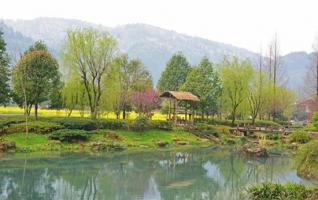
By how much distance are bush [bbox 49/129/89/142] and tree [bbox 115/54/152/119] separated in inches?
535

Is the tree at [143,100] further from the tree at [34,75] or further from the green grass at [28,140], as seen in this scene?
the green grass at [28,140]

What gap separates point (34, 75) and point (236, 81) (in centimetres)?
2617

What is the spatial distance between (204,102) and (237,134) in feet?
19.8

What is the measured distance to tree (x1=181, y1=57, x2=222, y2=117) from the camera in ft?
165

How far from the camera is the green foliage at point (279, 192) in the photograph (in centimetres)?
1468

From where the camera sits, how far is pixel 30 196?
1714 centimetres

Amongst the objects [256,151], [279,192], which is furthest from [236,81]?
[279,192]

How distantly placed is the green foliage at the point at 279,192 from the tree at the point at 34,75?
1002 inches

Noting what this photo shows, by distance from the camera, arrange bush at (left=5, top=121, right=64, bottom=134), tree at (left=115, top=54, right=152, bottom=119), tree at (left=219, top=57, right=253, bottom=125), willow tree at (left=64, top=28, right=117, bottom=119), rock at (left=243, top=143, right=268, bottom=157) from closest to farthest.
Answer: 1. bush at (left=5, top=121, right=64, bottom=134)
2. rock at (left=243, top=143, right=268, bottom=157)
3. willow tree at (left=64, top=28, right=117, bottom=119)
4. tree at (left=115, top=54, right=152, bottom=119)
5. tree at (left=219, top=57, right=253, bottom=125)

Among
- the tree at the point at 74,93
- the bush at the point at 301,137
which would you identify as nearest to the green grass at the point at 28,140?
the tree at the point at 74,93

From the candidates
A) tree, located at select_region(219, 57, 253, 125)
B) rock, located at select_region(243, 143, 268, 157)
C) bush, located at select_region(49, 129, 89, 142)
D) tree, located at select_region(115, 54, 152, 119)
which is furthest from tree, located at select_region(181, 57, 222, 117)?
bush, located at select_region(49, 129, 89, 142)

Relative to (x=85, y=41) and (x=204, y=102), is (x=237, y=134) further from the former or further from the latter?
(x=85, y=41)

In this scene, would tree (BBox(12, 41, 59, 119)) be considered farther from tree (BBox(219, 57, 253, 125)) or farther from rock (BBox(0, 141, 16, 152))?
tree (BBox(219, 57, 253, 125))

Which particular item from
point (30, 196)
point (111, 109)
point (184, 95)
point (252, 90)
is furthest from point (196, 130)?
point (30, 196)
